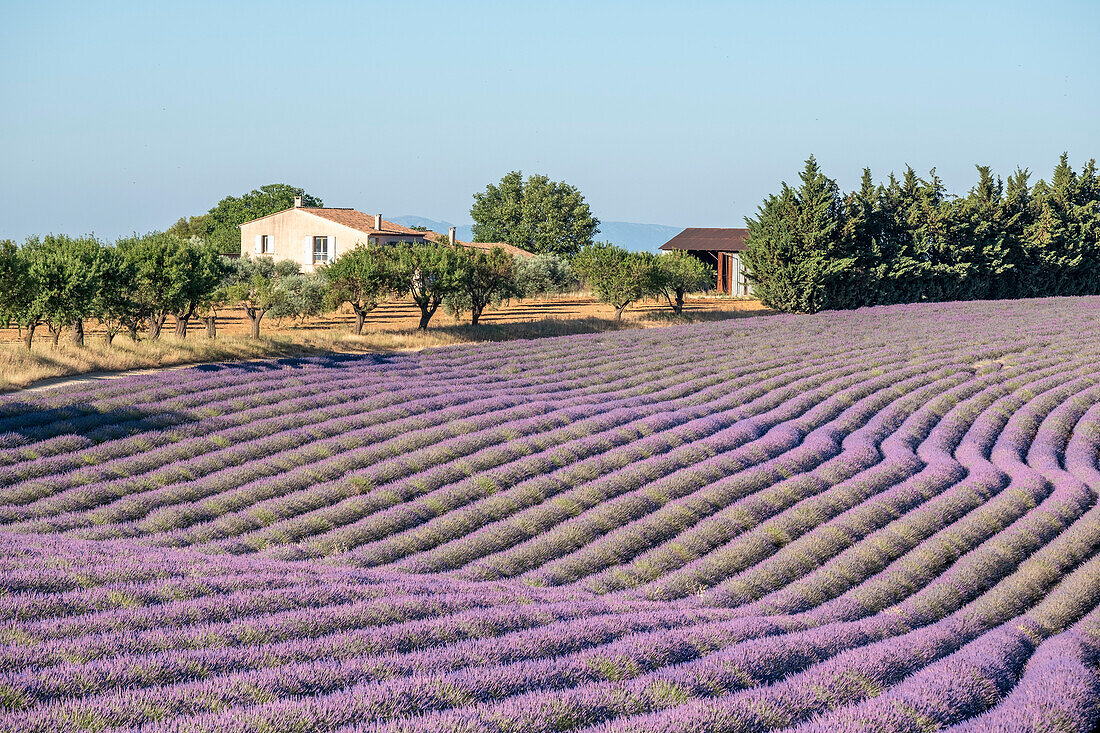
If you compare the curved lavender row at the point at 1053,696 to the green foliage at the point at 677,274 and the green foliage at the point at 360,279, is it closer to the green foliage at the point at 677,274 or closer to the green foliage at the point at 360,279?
the green foliage at the point at 360,279

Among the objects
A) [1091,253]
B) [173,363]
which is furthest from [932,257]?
[173,363]

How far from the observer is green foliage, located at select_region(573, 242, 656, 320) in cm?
5138

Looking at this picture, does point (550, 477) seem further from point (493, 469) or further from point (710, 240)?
point (710, 240)

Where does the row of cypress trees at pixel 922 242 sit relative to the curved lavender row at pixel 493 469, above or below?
above

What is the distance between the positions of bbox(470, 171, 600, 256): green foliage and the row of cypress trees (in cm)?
5195

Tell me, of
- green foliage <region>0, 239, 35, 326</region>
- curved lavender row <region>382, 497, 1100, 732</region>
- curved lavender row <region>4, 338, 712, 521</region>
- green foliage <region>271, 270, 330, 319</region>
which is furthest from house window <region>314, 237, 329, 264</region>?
curved lavender row <region>382, 497, 1100, 732</region>

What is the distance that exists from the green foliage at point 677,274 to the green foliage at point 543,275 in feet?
34.1

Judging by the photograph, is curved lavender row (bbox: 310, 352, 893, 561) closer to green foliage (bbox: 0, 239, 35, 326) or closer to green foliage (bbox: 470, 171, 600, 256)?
green foliage (bbox: 0, 239, 35, 326)

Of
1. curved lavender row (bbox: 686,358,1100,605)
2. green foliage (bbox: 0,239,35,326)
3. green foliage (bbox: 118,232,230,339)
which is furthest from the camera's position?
green foliage (bbox: 118,232,230,339)

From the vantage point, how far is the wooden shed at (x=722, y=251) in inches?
2899

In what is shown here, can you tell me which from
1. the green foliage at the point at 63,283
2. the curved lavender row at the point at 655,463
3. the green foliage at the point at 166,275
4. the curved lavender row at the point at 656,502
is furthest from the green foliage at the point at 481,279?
the curved lavender row at the point at 656,502

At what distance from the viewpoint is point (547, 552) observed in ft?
42.7

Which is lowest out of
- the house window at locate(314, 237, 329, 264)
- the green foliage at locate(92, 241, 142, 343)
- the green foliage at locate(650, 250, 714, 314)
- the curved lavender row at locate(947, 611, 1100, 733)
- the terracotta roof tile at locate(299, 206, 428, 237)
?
the curved lavender row at locate(947, 611, 1100, 733)

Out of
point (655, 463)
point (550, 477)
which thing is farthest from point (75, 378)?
point (655, 463)
